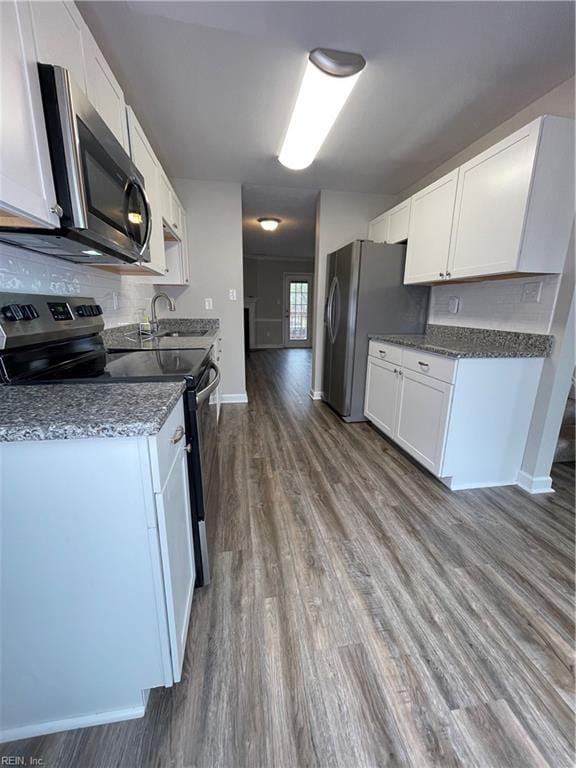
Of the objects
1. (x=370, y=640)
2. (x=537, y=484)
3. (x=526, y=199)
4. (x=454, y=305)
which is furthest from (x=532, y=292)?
(x=370, y=640)

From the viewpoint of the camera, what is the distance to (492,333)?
87.7 inches

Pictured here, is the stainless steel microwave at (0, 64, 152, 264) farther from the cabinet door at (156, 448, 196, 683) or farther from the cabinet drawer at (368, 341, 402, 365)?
the cabinet drawer at (368, 341, 402, 365)

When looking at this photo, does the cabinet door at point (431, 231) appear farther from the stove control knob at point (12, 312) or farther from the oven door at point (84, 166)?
the stove control knob at point (12, 312)

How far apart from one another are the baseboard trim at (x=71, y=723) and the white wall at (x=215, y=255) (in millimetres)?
2986

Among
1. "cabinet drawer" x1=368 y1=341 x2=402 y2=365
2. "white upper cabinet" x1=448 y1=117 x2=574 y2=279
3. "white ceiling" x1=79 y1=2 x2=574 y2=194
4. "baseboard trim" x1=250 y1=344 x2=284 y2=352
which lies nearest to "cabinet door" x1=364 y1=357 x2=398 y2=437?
"cabinet drawer" x1=368 y1=341 x2=402 y2=365

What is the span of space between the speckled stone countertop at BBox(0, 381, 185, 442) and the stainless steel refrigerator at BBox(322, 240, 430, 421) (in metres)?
2.37

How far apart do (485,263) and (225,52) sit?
185 centimetres

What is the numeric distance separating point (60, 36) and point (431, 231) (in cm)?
236

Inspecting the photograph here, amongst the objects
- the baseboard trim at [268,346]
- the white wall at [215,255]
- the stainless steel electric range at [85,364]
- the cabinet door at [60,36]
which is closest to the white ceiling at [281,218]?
the white wall at [215,255]

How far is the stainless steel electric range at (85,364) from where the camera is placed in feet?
3.13

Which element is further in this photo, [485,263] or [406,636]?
[485,263]

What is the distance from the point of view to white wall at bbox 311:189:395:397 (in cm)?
351

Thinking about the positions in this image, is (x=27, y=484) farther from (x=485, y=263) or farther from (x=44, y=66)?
(x=485, y=263)

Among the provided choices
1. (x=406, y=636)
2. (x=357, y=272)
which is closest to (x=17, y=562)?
(x=406, y=636)
